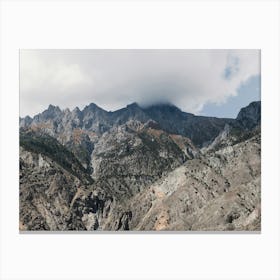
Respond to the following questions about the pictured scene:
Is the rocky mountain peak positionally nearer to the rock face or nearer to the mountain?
the rock face

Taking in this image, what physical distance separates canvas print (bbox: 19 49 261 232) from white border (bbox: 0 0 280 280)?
1.30ft

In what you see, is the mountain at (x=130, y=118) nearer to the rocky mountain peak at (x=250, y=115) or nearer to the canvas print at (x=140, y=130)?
the canvas print at (x=140, y=130)

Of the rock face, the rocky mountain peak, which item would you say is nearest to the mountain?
the rock face

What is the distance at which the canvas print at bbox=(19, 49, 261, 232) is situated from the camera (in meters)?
12.7

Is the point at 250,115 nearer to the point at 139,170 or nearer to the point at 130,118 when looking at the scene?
the point at 130,118
